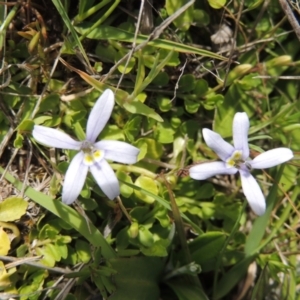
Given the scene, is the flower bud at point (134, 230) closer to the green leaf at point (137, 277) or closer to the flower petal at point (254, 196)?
the green leaf at point (137, 277)

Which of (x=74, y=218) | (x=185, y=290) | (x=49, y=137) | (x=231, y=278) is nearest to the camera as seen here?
(x=49, y=137)

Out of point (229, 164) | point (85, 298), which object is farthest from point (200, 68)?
point (85, 298)

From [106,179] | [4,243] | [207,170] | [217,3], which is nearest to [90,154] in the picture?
[106,179]

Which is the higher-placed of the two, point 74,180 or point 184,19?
point 184,19

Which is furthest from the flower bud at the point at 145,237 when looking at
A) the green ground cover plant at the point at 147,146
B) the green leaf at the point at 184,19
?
the green leaf at the point at 184,19

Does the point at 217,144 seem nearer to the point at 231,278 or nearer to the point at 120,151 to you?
the point at 120,151
